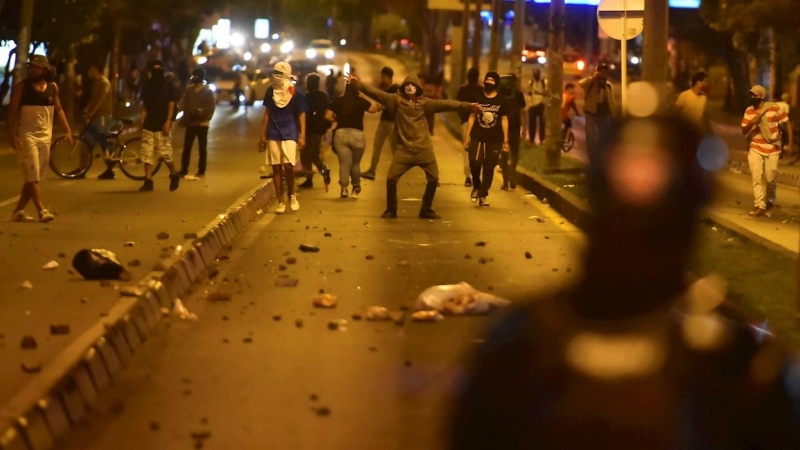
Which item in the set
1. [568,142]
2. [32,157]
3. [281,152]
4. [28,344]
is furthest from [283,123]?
[568,142]

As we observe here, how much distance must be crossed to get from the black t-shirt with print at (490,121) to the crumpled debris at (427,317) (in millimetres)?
8148

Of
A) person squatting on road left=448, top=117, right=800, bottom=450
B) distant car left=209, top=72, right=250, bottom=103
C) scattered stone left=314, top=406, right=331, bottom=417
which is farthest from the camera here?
distant car left=209, top=72, right=250, bottom=103

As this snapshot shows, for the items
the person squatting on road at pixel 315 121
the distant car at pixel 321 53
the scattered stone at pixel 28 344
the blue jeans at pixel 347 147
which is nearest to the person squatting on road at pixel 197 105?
the person squatting on road at pixel 315 121

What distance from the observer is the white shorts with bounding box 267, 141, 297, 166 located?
15852 mm

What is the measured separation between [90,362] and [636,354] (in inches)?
202

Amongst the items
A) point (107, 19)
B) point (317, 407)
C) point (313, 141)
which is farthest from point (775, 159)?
point (107, 19)

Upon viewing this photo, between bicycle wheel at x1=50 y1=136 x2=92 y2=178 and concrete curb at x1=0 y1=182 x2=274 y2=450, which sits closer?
concrete curb at x1=0 y1=182 x2=274 y2=450

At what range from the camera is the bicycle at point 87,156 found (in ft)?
65.5

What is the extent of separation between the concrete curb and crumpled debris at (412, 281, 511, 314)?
1.97 m

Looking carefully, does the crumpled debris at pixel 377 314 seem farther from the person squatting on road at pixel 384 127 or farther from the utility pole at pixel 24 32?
the utility pole at pixel 24 32

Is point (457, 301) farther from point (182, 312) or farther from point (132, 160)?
point (132, 160)

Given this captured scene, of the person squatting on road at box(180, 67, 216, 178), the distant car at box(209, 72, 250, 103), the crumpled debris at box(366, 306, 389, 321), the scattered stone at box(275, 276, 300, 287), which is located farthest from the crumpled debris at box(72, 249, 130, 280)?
the distant car at box(209, 72, 250, 103)

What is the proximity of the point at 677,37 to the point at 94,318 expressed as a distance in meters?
46.9

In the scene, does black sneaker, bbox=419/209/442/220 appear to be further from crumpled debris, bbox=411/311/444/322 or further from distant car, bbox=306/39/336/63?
distant car, bbox=306/39/336/63
